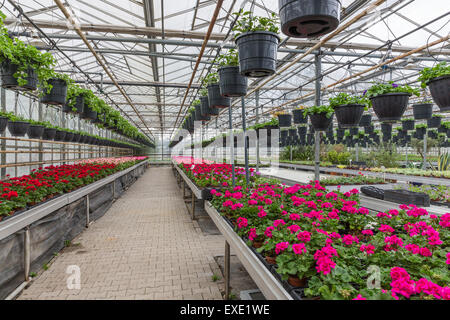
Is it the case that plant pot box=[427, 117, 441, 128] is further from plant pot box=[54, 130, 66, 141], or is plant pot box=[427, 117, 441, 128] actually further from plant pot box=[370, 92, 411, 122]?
plant pot box=[54, 130, 66, 141]

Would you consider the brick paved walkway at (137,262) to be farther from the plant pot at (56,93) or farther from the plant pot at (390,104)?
the plant pot at (390,104)

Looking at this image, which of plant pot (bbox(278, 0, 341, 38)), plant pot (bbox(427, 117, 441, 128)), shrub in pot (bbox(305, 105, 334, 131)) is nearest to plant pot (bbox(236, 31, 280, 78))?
plant pot (bbox(278, 0, 341, 38))

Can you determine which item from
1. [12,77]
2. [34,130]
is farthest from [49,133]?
[12,77]

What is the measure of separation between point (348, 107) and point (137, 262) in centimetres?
311

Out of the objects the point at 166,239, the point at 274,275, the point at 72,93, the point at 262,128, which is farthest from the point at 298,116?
the point at 274,275

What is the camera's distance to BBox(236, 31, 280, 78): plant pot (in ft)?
7.25

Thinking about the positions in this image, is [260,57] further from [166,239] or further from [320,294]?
[166,239]

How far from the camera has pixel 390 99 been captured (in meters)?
2.61

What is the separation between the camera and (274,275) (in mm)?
1421

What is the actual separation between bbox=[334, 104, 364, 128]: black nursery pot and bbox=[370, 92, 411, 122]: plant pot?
535 mm

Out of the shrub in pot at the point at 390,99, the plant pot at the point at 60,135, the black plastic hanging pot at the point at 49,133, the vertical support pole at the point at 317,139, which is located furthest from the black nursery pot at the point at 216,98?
the plant pot at the point at 60,135

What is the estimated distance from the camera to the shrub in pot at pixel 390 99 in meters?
2.59

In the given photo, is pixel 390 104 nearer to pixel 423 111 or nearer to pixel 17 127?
pixel 423 111

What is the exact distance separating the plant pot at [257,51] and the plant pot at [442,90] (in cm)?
133
